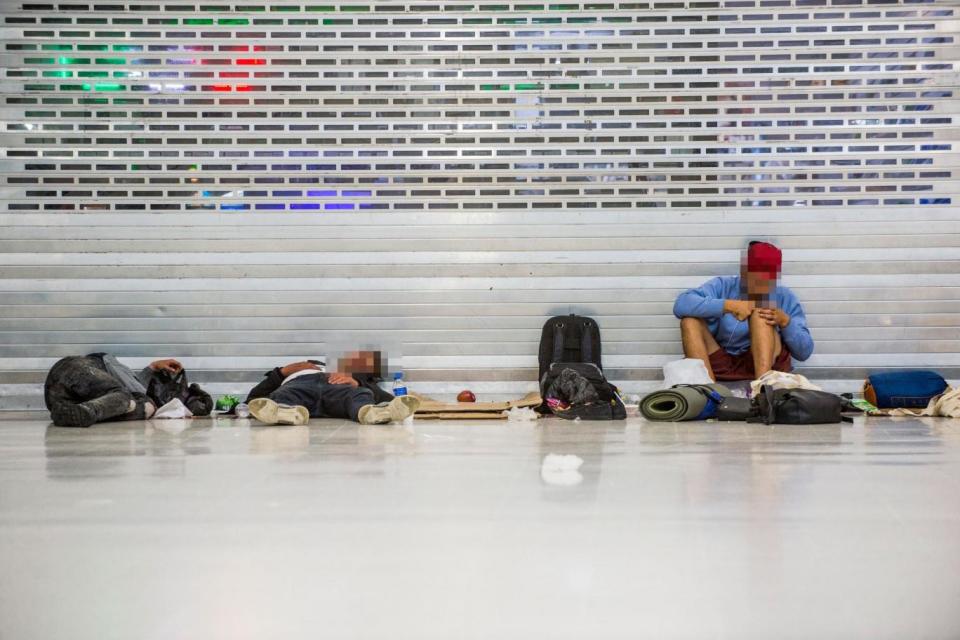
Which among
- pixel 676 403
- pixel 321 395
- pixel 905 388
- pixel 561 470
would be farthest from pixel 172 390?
pixel 905 388

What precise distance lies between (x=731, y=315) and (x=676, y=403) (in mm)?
1440

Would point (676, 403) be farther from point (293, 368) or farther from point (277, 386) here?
point (277, 386)

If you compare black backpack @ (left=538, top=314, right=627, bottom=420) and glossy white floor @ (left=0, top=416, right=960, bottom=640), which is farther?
black backpack @ (left=538, top=314, right=627, bottom=420)

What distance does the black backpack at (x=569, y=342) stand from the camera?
8.35 meters

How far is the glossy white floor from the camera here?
2305 mm

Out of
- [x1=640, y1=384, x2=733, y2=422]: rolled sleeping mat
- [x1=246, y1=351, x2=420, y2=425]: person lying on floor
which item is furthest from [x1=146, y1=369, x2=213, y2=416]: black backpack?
[x1=640, y1=384, x2=733, y2=422]: rolled sleeping mat

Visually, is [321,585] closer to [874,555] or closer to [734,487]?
[874,555]

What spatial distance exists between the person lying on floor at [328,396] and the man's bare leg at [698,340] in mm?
2494

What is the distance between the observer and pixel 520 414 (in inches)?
290

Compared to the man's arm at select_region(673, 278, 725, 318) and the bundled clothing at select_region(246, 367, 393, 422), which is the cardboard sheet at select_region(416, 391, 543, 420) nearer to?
the bundled clothing at select_region(246, 367, 393, 422)

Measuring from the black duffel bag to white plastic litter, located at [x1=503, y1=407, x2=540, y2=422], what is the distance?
1656 mm

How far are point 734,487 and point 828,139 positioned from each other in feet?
18.2

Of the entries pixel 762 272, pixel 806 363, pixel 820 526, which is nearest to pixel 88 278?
pixel 762 272

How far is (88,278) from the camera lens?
28.0ft
